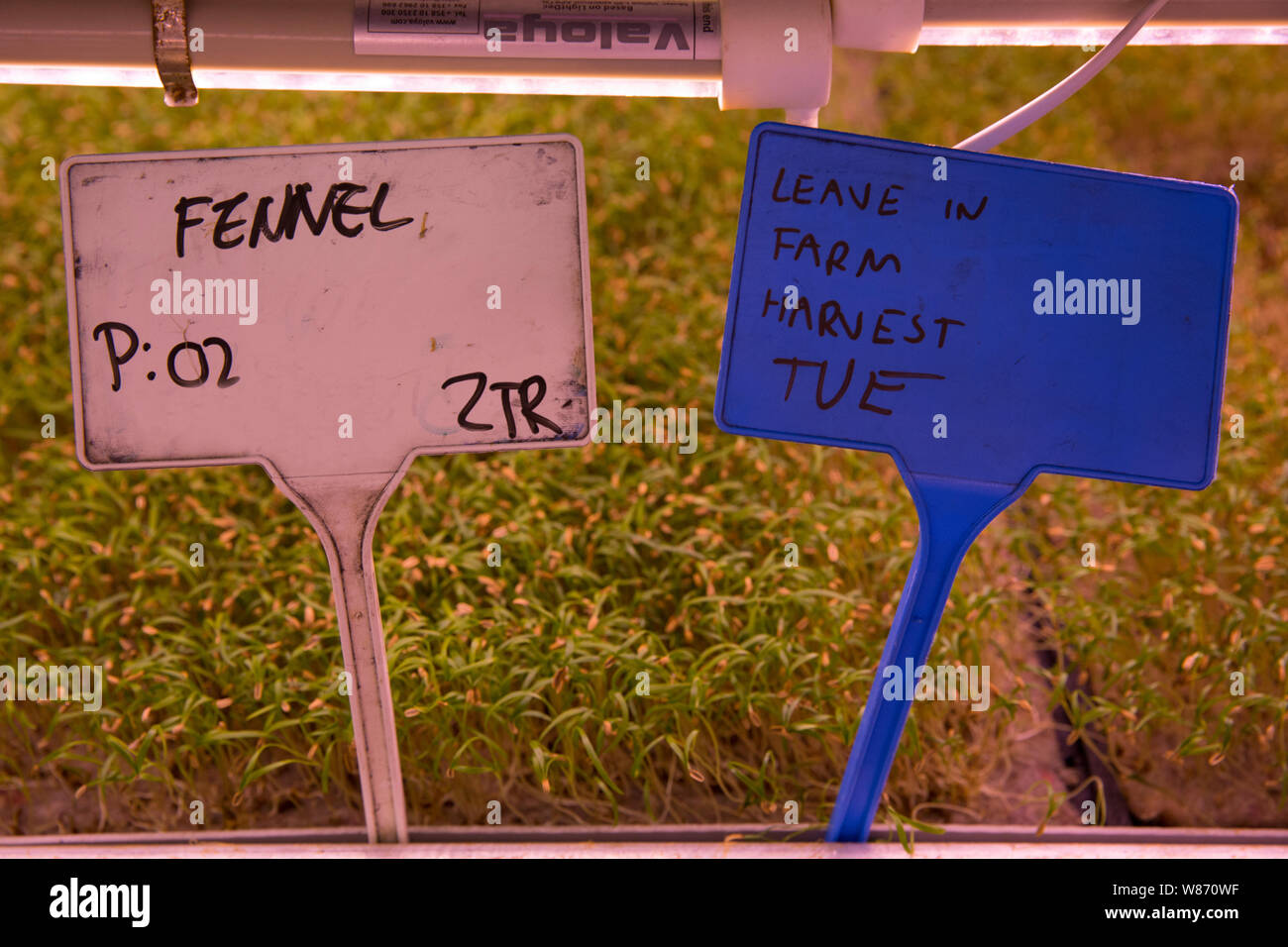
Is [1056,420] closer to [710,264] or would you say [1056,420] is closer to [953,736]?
[953,736]

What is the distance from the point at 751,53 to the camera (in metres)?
1.03

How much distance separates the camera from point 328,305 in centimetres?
105

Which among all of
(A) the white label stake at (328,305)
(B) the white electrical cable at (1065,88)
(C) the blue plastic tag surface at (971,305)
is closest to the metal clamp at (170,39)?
(A) the white label stake at (328,305)

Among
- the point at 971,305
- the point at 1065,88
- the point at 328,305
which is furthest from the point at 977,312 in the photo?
the point at 328,305

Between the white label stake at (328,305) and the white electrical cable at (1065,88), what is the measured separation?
48 centimetres

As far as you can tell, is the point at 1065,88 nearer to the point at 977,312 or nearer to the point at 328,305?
the point at 977,312

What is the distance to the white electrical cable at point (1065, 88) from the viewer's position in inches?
39.2

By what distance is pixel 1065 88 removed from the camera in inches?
40.1

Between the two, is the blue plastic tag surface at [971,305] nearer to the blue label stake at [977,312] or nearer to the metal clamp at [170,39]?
the blue label stake at [977,312]

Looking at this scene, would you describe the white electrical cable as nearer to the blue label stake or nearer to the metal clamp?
the blue label stake

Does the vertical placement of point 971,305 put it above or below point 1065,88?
below

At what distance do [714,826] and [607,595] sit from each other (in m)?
0.50

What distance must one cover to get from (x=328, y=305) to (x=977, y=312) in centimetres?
75

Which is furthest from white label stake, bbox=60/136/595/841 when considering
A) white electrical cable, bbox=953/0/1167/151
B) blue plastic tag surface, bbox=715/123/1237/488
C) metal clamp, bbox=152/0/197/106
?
white electrical cable, bbox=953/0/1167/151
